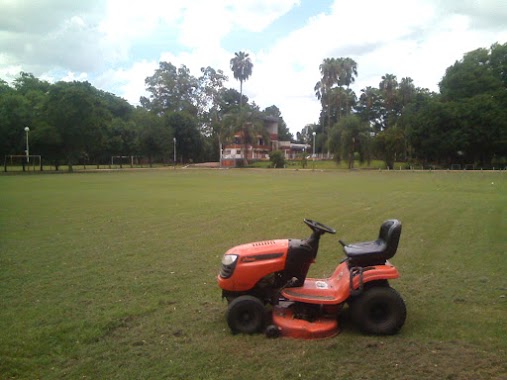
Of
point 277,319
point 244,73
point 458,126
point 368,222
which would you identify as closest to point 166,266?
point 277,319

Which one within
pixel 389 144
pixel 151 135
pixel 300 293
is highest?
pixel 151 135

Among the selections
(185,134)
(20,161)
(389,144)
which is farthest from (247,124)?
(20,161)

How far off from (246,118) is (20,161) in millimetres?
34642

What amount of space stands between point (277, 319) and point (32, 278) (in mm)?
4298

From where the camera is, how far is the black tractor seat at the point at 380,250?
16.1 feet

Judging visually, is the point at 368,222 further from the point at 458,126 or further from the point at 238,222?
the point at 458,126

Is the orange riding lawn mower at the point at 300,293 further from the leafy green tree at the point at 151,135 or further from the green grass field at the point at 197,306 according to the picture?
the leafy green tree at the point at 151,135

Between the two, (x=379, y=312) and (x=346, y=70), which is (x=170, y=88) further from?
(x=379, y=312)

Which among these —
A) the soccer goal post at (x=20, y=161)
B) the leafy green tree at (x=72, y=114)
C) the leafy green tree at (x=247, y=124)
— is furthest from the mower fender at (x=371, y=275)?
the leafy green tree at (x=247, y=124)

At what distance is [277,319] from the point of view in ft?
15.7

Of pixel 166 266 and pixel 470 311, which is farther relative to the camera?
pixel 166 266

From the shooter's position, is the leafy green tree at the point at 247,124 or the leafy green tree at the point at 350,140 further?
the leafy green tree at the point at 247,124

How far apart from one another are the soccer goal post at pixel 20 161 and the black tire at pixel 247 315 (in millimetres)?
56243

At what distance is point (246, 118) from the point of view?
75438 millimetres
